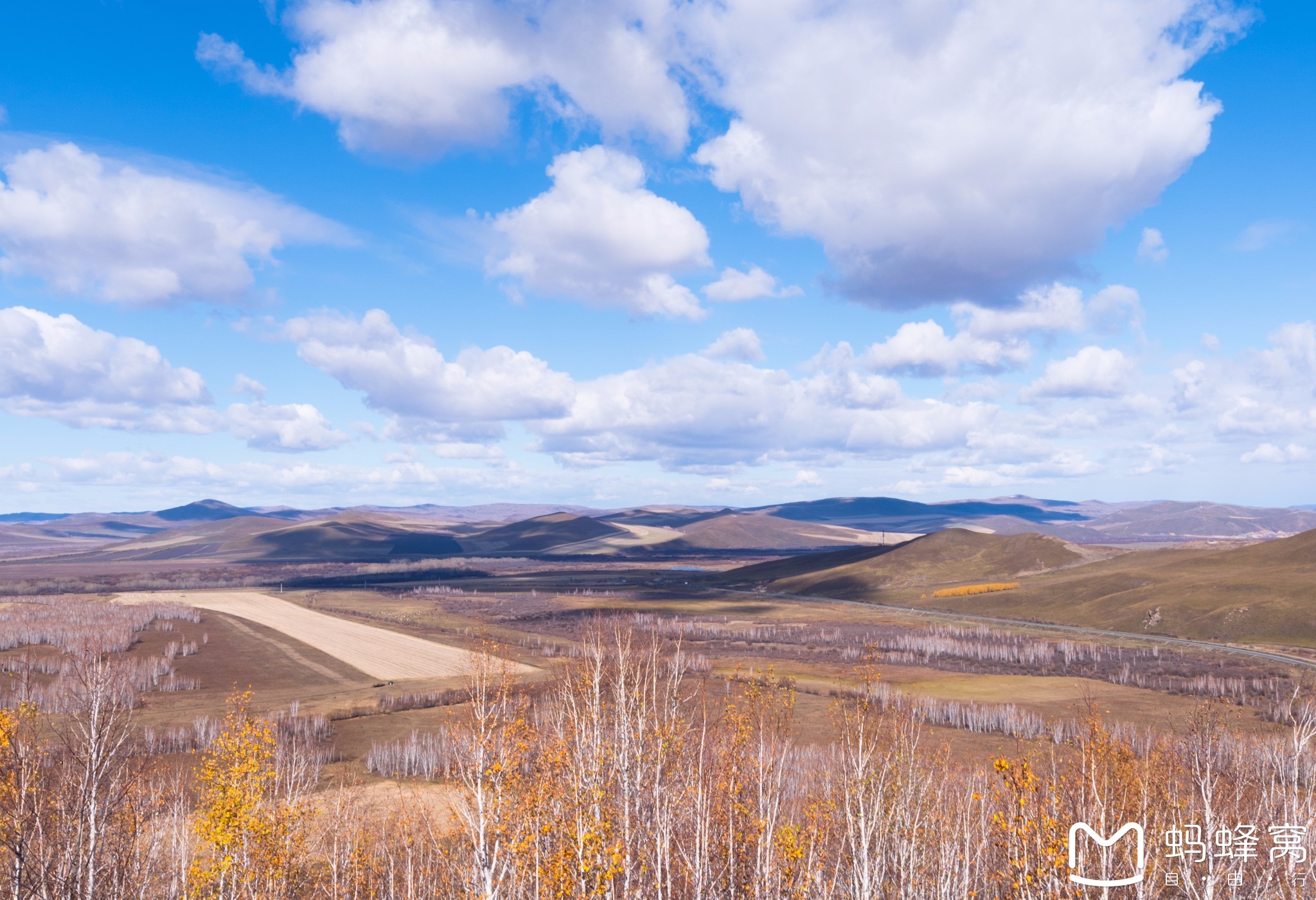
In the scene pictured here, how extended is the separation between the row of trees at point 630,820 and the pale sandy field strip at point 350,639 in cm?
3984

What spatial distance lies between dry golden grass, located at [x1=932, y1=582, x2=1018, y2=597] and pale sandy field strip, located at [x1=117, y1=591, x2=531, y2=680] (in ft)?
381

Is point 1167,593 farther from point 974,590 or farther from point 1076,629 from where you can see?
point 974,590

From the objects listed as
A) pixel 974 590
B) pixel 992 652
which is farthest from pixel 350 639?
pixel 974 590

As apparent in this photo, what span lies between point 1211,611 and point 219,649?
493ft

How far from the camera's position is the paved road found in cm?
9221

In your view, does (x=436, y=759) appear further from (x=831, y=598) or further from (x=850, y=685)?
(x=831, y=598)

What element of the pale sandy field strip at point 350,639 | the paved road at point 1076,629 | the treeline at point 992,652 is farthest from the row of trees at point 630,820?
the paved road at point 1076,629

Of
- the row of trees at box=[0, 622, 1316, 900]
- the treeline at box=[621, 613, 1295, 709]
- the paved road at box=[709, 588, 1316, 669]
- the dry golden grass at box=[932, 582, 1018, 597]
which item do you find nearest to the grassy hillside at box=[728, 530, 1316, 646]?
the dry golden grass at box=[932, 582, 1018, 597]

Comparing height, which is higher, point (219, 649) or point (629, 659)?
point (629, 659)

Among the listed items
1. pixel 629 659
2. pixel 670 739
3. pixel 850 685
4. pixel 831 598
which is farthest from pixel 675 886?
pixel 831 598

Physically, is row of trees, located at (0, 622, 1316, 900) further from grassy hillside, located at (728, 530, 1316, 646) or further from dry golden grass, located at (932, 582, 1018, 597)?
dry golden grass, located at (932, 582, 1018, 597)

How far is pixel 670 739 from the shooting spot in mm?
25875

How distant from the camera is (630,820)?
24094 millimetres

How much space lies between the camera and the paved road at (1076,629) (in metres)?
92.2
